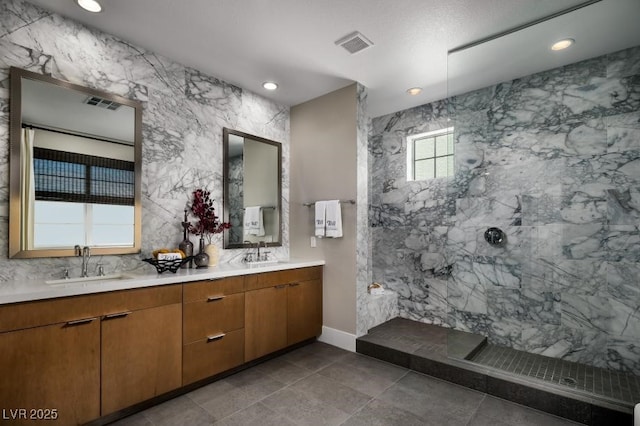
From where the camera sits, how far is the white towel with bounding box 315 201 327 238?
3.29 metres

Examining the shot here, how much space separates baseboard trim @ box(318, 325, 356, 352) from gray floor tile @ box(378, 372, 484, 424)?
0.67m

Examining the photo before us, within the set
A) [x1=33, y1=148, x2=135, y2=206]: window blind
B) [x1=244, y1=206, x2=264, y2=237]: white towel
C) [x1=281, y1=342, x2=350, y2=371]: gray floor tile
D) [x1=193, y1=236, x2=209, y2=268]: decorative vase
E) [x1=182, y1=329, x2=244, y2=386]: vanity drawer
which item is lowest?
[x1=281, y1=342, x2=350, y2=371]: gray floor tile

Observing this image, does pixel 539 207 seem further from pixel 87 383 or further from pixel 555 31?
pixel 87 383

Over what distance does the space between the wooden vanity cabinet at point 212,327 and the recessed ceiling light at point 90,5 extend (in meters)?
2.03

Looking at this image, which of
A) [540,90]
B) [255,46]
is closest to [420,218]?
[540,90]

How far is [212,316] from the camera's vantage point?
242 cm


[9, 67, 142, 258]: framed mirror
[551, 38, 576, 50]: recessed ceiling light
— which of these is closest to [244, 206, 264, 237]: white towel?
[9, 67, 142, 258]: framed mirror

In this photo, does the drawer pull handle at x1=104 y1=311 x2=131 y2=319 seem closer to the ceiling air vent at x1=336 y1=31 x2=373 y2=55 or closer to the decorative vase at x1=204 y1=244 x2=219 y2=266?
the decorative vase at x1=204 y1=244 x2=219 y2=266

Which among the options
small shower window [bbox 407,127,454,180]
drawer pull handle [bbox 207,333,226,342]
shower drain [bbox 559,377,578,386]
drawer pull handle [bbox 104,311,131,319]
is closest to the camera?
drawer pull handle [bbox 104,311,131,319]

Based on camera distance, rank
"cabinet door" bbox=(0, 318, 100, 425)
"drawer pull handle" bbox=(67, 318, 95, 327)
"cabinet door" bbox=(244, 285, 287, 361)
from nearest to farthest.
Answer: "cabinet door" bbox=(0, 318, 100, 425) → "drawer pull handle" bbox=(67, 318, 95, 327) → "cabinet door" bbox=(244, 285, 287, 361)

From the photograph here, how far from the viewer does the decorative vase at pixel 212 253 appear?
2818 mm

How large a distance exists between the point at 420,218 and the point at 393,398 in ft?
6.89

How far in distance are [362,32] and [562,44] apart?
1673mm

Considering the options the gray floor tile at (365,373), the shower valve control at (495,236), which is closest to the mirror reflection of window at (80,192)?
the gray floor tile at (365,373)
